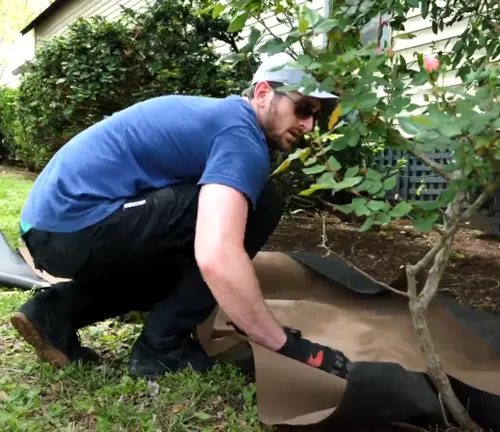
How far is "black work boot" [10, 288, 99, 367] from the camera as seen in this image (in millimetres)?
2426

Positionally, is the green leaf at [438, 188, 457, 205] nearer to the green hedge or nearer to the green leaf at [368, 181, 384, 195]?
the green leaf at [368, 181, 384, 195]

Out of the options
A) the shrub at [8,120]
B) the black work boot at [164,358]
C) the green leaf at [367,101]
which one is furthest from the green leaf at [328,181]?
the shrub at [8,120]

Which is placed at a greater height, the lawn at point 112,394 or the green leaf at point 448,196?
the green leaf at point 448,196

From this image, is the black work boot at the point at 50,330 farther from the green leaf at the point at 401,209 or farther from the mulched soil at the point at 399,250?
the green leaf at the point at 401,209

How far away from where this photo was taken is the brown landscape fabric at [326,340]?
2.01m

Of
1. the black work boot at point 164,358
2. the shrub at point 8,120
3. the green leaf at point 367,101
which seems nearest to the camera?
the green leaf at point 367,101

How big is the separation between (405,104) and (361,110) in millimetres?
108

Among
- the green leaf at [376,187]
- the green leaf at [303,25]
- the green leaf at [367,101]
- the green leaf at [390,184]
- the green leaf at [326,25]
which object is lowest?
the green leaf at [376,187]

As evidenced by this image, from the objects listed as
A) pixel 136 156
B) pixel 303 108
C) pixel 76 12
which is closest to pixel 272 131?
pixel 303 108

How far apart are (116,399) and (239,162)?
2.85ft

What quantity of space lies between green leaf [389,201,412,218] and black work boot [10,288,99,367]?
1392mm

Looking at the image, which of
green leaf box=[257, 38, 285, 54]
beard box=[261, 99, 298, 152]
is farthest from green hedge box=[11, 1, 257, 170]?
green leaf box=[257, 38, 285, 54]

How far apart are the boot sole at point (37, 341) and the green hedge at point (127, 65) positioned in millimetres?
2768

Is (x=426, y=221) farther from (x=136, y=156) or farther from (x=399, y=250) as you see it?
(x=399, y=250)
